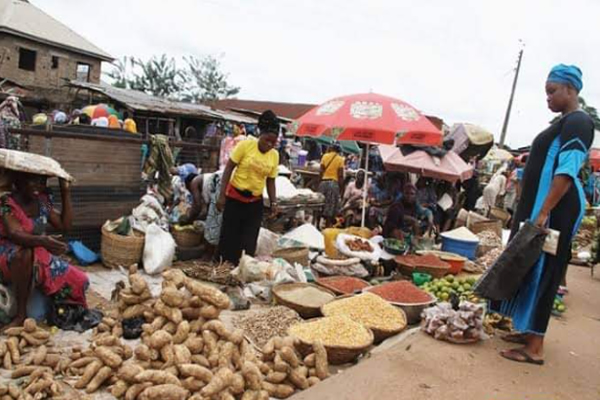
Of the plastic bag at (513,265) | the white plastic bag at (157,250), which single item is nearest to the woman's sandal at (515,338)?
the plastic bag at (513,265)

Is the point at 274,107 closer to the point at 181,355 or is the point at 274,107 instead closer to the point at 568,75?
the point at 568,75

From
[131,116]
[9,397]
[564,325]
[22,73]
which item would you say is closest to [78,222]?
[9,397]

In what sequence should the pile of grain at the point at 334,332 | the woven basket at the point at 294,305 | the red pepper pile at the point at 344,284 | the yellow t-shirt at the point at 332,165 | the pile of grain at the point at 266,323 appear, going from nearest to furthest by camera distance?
1. the pile of grain at the point at 334,332
2. the pile of grain at the point at 266,323
3. the woven basket at the point at 294,305
4. the red pepper pile at the point at 344,284
5. the yellow t-shirt at the point at 332,165

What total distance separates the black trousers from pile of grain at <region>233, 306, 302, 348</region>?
4.49ft

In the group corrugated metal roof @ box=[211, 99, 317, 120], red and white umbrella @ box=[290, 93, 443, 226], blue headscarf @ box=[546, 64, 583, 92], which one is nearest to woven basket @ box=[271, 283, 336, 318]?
red and white umbrella @ box=[290, 93, 443, 226]

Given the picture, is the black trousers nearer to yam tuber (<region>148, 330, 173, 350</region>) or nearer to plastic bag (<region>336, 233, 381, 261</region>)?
plastic bag (<region>336, 233, 381, 261</region>)

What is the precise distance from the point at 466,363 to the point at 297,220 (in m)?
5.61

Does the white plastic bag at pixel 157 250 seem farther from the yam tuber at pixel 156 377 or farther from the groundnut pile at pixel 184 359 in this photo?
the yam tuber at pixel 156 377

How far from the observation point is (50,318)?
3.69 metres

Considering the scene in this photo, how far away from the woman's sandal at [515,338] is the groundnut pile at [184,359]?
1.62 m

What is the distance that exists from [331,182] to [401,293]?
4.85 metres

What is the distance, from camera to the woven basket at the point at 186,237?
6238 mm

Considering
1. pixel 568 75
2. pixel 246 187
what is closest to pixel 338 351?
pixel 246 187

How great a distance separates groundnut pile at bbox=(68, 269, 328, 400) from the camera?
2.62m
